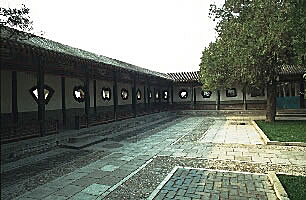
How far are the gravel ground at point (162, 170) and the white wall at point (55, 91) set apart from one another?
664 cm

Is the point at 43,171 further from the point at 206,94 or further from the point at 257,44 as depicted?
A: the point at 206,94

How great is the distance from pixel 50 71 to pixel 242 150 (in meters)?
8.35

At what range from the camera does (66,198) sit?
421cm

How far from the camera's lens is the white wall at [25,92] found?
29.9 feet

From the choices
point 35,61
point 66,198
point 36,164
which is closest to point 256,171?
point 66,198

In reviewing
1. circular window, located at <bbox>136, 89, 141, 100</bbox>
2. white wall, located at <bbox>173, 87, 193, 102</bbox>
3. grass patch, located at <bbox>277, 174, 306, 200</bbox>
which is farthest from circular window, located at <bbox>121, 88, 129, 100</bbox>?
grass patch, located at <bbox>277, 174, 306, 200</bbox>

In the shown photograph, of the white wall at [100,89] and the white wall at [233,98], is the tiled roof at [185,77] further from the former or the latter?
the white wall at [100,89]

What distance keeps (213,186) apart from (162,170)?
1.49 m

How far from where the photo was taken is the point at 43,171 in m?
5.73

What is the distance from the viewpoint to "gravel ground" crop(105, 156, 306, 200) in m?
4.46

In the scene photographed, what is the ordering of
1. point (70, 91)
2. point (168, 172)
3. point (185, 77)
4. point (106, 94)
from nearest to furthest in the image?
point (168, 172) → point (70, 91) → point (106, 94) → point (185, 77)

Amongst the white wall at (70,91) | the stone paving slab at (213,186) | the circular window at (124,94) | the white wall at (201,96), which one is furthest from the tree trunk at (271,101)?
the white wall at (70,91)

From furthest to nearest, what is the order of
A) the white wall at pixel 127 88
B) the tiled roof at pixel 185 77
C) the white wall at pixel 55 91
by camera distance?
1. the tiled roof at pixel 185 77
2. the white wall at pixel 127 88
3. the white wall at pixel 55 91

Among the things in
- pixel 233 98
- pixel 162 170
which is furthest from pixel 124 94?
pixel 162 170
